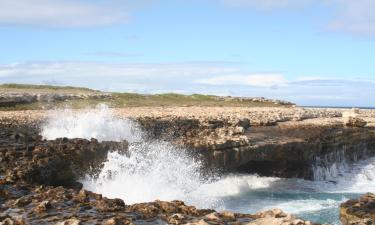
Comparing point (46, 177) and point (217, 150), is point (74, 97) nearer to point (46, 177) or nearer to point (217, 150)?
point (217, 150)

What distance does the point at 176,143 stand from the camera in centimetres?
2338

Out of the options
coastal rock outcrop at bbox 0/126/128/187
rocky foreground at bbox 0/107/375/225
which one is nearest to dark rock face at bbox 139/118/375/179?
rocky foreground at bbox 0/107/375/225

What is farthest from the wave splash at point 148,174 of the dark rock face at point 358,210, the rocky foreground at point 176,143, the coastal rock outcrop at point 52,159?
the dark rock face at point 358,210

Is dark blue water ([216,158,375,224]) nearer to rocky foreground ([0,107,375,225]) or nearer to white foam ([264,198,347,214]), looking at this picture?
white foam ([264,198,347,214])

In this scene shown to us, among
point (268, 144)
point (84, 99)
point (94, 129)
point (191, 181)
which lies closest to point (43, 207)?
point (191, 181)

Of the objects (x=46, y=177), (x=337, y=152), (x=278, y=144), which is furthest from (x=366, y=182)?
(x=46, y=177)

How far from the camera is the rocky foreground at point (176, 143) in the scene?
33.0 feet

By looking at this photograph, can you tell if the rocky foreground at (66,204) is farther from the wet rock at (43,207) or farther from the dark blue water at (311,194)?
the dark blue water at (311,194)

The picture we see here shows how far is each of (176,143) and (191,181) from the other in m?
2.61

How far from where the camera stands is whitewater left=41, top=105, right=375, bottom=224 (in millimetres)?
17906

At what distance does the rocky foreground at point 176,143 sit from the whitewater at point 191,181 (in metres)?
0.57

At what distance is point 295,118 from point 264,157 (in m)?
14.9

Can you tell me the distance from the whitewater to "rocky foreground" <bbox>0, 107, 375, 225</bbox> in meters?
0.57

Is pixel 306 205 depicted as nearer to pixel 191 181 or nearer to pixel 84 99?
pixel 191 181
